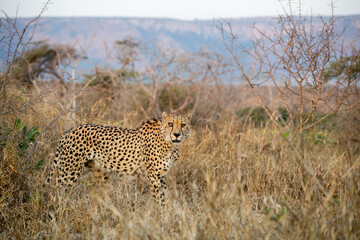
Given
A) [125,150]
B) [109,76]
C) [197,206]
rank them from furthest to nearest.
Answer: [109,76]
[125,150]
[197,206]

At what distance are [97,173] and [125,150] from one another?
0.45m

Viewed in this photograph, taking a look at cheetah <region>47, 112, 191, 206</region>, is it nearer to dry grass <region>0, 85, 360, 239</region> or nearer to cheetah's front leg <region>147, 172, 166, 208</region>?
cheetah's front leg <region>147, 172, 166, 208</region>

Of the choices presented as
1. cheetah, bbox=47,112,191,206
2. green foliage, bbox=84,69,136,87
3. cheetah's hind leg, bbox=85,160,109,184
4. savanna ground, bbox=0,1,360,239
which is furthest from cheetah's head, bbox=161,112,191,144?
green foliage, bbox=84,69,136,87

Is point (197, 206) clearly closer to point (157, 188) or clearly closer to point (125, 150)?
point (157, 188)

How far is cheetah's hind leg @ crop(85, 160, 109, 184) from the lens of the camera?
157 inches

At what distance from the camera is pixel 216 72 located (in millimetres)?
10211

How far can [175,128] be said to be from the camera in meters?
3.66

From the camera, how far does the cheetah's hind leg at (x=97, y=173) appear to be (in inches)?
157

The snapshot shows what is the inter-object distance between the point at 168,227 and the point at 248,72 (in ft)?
8.67

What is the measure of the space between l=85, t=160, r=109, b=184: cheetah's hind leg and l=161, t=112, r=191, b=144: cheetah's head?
2.75 ft

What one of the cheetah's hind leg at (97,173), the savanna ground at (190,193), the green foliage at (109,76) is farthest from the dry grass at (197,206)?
the green foliage at (109,76)

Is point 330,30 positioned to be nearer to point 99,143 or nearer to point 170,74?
point 99,143

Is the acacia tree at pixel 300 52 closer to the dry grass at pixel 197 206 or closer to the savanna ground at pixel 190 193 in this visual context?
the savanna ground at pixel 190 193

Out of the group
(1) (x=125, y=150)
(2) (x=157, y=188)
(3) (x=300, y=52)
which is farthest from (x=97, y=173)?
(3) (x=300, y=52)
